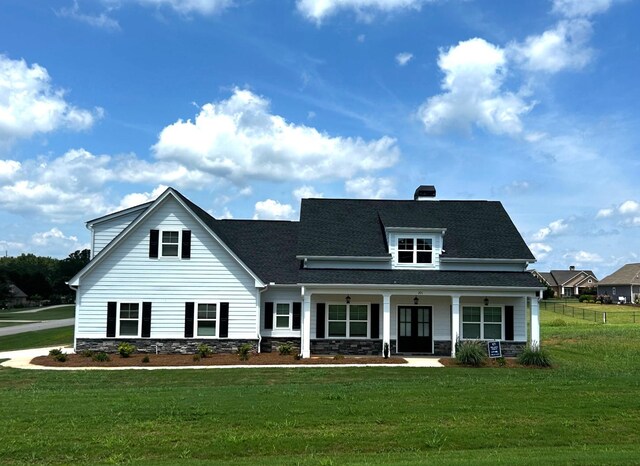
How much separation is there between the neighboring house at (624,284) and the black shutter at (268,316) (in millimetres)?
74976

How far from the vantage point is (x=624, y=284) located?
88.0 metres

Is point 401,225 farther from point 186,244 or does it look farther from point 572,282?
point 572,282

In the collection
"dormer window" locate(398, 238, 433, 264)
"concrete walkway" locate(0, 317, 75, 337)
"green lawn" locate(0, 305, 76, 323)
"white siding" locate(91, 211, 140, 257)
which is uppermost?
"white siding" locate(91, 211, 140, 257)

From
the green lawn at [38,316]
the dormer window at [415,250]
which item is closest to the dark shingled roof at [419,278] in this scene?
the dormer window at [415,250]

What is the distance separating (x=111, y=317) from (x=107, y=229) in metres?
4.27

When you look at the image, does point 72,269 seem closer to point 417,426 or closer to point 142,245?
point 142,245

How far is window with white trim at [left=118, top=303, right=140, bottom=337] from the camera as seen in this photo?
23141 mm

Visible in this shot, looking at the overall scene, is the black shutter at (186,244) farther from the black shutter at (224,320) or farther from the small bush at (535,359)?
the small bush at (535,359)

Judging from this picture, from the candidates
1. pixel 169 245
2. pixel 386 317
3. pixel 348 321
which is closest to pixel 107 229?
pixel 169 245

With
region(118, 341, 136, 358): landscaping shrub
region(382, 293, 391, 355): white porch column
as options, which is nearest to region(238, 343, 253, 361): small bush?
region(118, 341, 136, 358): landscaping shrub

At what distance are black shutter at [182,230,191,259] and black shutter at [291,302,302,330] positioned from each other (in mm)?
4932

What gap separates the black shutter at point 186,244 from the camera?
23484 mm

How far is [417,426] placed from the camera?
395 inches

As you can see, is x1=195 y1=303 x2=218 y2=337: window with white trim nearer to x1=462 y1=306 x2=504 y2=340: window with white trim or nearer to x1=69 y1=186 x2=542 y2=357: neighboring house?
x1=69 y1=186 x2=542 y2=357: neighboring house
